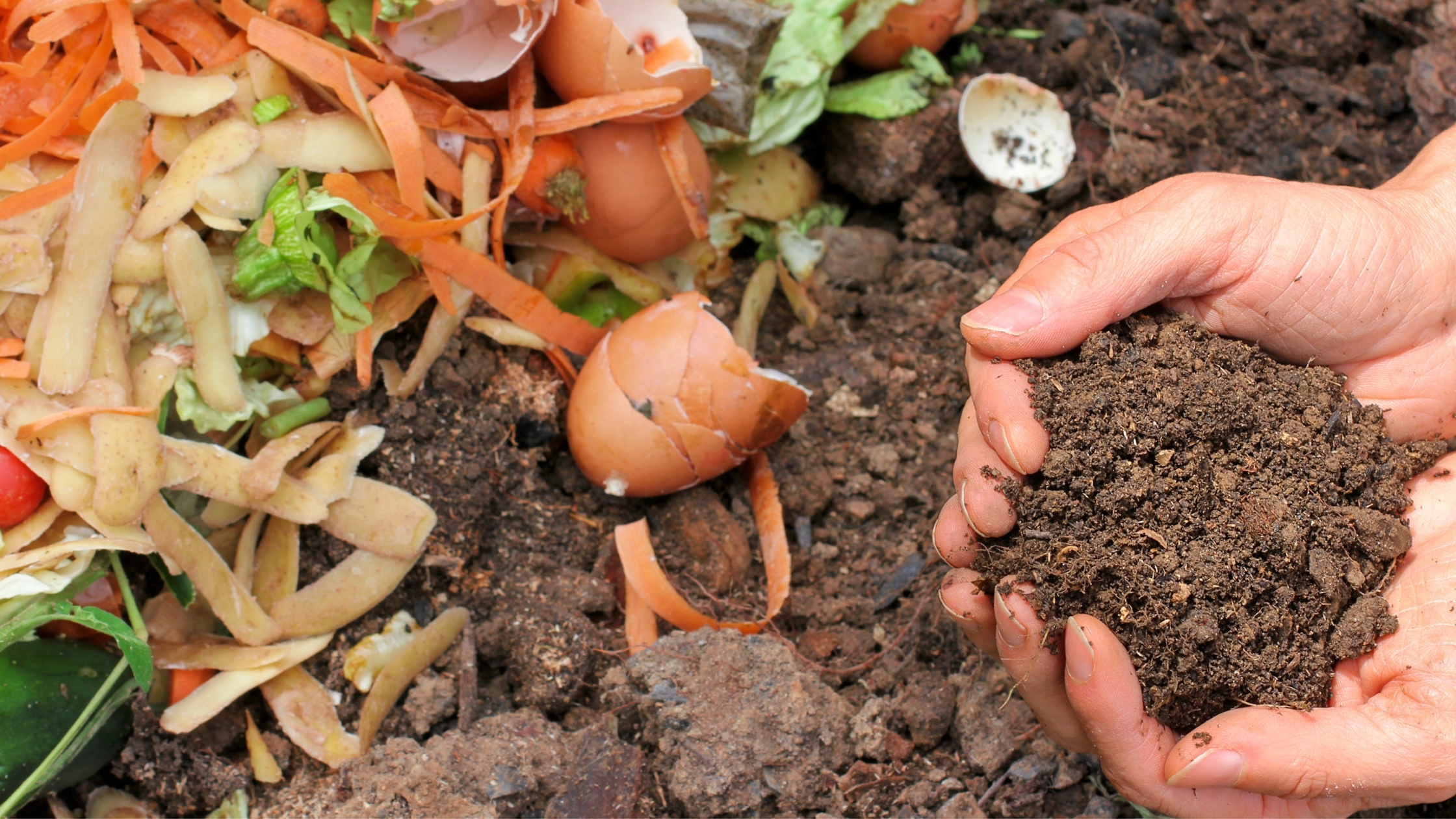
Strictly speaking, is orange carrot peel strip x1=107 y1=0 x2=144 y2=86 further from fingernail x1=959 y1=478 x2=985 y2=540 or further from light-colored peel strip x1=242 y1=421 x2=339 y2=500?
fingernail x1=959 y1=478 x2=985 y2=540

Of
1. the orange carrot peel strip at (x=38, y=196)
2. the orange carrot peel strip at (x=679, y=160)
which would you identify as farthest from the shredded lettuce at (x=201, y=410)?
the orange carrot peel strip at (x=679, y=160)

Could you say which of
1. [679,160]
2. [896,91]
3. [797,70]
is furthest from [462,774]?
[896,91]

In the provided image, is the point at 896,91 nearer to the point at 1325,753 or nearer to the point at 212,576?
the point at 1325,753

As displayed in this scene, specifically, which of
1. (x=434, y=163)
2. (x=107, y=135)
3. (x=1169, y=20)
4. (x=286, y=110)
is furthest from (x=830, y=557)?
(x=1169, y=20)

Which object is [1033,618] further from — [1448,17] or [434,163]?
[1448,17]

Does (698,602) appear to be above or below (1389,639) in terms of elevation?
below

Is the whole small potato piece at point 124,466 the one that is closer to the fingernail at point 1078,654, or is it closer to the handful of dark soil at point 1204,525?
the handful of dark soil at point 1204,525
